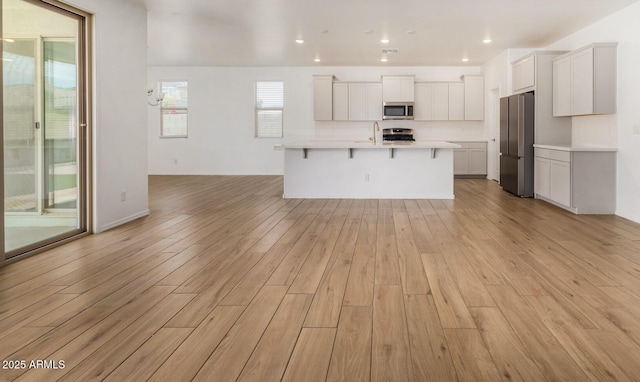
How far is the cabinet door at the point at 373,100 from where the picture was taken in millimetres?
11930

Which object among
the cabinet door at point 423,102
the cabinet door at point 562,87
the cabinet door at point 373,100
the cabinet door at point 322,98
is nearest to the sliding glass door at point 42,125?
the cabinet door at point 562,87

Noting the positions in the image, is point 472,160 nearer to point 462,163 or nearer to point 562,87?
point 462,163

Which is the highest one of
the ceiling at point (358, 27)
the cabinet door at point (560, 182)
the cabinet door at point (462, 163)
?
the ceiling at point (358, 27)

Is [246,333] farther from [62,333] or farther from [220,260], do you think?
[220,260]

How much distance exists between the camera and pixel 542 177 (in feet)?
25.9

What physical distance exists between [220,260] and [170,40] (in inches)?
239

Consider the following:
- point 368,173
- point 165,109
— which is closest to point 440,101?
point 368,173

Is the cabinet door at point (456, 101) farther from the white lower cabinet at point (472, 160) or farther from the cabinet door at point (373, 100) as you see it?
the cabinet door at point (373, 100)

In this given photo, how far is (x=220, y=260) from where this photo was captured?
13.9 ft

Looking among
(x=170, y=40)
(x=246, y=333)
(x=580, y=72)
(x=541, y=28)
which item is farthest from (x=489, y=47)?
(x=246, y=333)

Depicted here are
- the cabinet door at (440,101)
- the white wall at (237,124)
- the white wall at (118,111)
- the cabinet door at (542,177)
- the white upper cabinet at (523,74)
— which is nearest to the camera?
the white wall at (118,111)

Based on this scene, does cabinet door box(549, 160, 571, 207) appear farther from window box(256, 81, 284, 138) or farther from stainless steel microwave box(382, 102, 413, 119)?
window box(256, 81, 284, 138)

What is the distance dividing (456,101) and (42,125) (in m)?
9.24

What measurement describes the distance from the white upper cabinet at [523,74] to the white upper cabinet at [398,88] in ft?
9.04
